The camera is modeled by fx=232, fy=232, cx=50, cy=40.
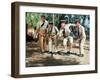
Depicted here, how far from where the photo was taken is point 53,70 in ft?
6.28

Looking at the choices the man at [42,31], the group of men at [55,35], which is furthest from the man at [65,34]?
the man at [42,31]

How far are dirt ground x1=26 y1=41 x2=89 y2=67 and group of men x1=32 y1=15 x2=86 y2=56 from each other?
4 centimetres

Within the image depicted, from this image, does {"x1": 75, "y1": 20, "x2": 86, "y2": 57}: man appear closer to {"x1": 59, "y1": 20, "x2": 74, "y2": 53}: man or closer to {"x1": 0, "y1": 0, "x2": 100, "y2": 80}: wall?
{"x1": 59, "y1": 20, "x2": 74, "y2": 53}: man

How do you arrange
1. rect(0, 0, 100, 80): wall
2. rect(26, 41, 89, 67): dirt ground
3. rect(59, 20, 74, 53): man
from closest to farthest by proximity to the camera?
1. rect(0, 0, 100, 80): wall
2. rect(26, 41, 89, 67): dirt ground
3. rect(59, 20, 74, 53): man

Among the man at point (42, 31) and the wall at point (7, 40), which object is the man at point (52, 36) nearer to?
the man at point (42, 31)

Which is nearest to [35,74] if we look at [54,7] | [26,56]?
[26,56]

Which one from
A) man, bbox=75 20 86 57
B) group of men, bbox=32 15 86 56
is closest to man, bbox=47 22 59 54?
group of men, bbox=32 15 86 56

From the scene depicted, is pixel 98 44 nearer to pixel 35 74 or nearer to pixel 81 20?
pixel 81 20

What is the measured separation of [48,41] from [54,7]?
0.93 feet

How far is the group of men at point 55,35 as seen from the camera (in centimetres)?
188

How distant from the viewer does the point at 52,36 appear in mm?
1912

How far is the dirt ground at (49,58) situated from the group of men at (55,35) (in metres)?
0.04

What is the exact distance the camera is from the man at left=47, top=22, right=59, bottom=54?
6.24 ft

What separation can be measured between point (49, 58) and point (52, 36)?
0.60ft
